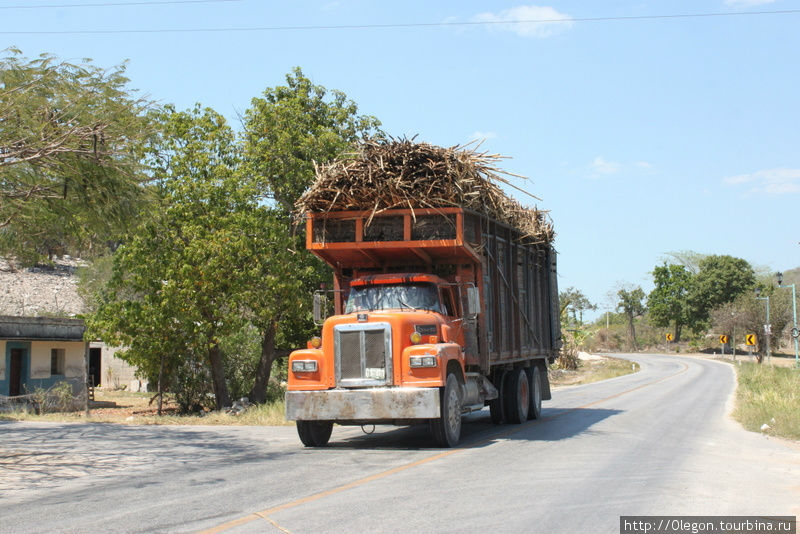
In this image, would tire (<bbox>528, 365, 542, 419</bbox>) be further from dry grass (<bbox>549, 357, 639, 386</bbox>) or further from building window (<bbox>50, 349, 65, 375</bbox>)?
dry grass (<bbox>549, 357, 639, 386</bbox>)

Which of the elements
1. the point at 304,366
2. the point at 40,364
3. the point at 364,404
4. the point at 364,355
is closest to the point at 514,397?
the point at 364,355

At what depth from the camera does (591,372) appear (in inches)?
2152

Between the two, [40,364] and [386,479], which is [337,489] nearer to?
[386,479]

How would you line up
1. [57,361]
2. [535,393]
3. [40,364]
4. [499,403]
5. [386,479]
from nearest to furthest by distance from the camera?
[386,479], [499,403], [535,393], [40,364], [57,361]

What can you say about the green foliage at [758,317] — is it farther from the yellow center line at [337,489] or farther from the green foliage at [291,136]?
the yellow center line at [337,489]

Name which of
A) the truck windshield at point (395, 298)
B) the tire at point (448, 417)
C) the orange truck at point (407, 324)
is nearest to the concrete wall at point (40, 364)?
the orange truck at point (407, 324)

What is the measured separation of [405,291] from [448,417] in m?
2.34

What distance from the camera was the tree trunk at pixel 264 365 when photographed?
25.8 m

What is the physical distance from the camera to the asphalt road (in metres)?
7.62

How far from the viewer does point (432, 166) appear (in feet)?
45.4

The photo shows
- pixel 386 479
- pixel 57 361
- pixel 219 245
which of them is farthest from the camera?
pixel 57 361

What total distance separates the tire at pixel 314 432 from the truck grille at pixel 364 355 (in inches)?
40.8

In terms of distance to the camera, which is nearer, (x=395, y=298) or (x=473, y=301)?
(x=473, y=301)

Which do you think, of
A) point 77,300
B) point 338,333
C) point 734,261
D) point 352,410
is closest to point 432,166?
point 338,333
